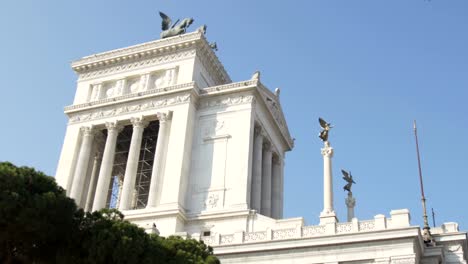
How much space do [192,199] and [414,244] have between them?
18.2 m

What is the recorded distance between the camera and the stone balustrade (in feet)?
112

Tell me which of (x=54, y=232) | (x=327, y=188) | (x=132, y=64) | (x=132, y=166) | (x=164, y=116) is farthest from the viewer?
(x=132, y=64)

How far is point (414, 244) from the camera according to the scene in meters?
32.7

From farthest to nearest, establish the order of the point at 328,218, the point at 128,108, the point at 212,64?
the point at 212,64 < the point at 128,108 < the point at 328,218

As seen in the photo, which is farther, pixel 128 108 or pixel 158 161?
pixel 128 108

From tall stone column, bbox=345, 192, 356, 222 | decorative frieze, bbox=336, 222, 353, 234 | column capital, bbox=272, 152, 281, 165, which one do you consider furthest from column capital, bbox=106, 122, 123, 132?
decorative frieze, bbox=336, 222, 353, 234

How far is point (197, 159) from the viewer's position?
1879 inches

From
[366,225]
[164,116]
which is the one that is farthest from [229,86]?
[366,225]

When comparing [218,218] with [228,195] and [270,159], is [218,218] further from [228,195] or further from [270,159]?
[270,159]

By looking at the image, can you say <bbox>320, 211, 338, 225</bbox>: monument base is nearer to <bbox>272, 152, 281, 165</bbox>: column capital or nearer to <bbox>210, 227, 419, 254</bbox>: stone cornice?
<bbox>210, 227, 419, 254</bbox>: stone cornice

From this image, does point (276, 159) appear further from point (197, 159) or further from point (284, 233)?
point (284, 233)

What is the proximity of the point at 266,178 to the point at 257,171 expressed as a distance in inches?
143

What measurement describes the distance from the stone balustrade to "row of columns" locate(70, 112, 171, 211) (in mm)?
10314

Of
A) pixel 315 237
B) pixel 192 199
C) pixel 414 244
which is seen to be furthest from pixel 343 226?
pixel 192 199
